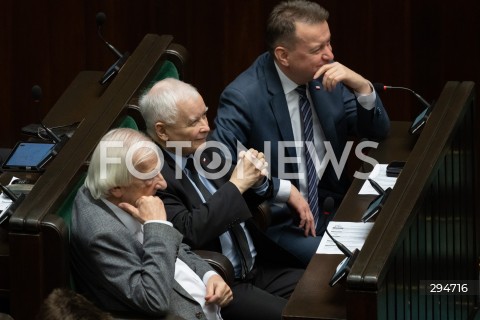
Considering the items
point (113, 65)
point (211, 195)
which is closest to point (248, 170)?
point (211, 195)

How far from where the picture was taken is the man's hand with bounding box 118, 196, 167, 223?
3.82 meters

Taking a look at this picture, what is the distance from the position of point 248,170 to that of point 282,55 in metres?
0.74

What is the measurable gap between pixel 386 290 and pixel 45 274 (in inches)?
39.8

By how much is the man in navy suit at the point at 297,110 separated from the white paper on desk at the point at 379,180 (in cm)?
25

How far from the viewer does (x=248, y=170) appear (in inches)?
168

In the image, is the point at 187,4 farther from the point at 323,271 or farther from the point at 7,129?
the point at 323,271

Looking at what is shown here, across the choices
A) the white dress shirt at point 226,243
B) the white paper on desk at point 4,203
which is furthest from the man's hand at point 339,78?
the white paper on desk at point 4,203

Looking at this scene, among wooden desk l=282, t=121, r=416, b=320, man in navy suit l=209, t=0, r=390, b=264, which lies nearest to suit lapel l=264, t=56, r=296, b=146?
man in navy suit l=209, t=0, r=390, b=264

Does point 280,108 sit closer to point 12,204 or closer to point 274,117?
point 274,117

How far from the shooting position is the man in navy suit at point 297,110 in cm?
473

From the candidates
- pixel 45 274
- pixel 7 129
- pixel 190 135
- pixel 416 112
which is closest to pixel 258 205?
pixel 190 135

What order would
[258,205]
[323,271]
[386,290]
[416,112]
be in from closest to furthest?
[386,290] < [323,271] < [258,205] < [416,112]

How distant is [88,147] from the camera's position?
13.6 feet

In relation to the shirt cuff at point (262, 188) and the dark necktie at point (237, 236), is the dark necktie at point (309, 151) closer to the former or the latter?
the shirt cuff at point (262, 188)
